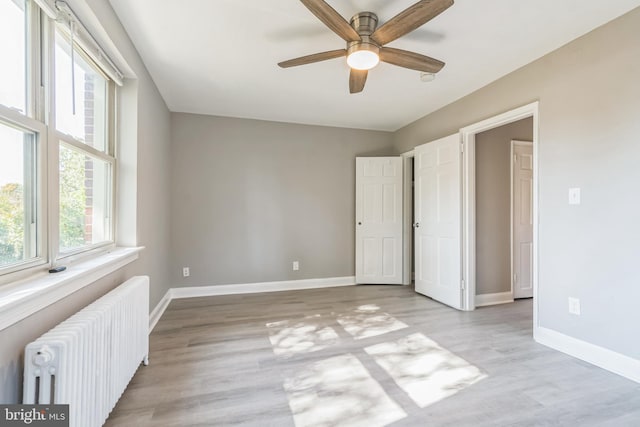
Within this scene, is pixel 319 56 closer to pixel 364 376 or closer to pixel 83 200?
pixel 83 200

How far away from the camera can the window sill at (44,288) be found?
0.97 meters

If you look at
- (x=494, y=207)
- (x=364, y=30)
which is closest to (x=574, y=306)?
(x=494, y=207)

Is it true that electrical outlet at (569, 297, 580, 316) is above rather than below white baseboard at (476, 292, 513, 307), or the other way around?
above

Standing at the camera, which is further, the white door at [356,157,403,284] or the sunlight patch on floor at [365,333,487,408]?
the white door at [356,157,403,284]

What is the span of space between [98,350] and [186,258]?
266 centimetres

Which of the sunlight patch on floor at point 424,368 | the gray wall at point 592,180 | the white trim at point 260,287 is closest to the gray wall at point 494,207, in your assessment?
the gray wall at point 592,180

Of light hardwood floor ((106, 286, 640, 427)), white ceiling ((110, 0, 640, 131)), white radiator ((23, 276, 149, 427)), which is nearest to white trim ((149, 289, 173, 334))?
light hardwood floor ((106, 286, 640, 427))

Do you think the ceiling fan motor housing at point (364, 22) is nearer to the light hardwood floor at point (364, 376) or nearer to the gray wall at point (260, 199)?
the light hardwood floor at point (364, 376)

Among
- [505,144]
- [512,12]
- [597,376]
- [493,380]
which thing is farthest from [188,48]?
[597,376]

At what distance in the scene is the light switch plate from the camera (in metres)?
2.23

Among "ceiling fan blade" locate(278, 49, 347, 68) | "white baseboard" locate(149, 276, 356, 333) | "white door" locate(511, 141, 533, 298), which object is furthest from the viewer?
"white baseboard" locate(149, 276, 356, 333)

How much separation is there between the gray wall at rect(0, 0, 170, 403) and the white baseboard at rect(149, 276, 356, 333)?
0.24m

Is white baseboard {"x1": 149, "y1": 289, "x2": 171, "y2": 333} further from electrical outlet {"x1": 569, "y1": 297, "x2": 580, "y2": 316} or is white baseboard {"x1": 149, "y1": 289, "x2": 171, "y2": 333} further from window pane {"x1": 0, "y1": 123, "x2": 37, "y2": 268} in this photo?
electrical outlet {"x1": 569, "y1": 297, "x2": 580, "y2": 316}

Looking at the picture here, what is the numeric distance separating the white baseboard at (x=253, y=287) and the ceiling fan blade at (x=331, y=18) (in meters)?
3.24
